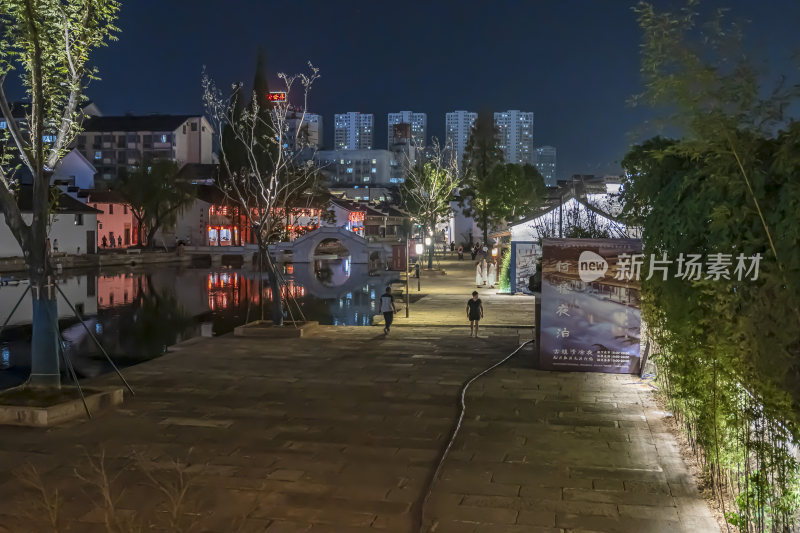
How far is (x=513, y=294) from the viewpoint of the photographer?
30641 mm

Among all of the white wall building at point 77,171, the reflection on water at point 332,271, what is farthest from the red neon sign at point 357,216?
the white wall building at point 77,171

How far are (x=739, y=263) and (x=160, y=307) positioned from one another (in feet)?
92.5

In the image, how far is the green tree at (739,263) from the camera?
190 inches

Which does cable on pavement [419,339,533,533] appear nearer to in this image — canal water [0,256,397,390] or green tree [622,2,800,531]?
green tree [622,2,800,531]

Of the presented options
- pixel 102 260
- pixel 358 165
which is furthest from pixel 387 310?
pixel 358 165

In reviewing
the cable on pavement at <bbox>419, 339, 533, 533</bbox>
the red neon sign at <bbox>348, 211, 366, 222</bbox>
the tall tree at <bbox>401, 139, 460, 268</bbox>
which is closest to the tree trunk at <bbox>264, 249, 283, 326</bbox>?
the cable on pavement at <bbox>419, 339, 533, 533</bbox>

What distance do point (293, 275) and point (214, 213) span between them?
33.4 m

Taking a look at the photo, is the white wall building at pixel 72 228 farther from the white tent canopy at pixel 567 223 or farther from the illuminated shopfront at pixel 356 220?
the white tent canopy at pixel 567 223

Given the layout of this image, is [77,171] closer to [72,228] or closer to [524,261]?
[72,228]

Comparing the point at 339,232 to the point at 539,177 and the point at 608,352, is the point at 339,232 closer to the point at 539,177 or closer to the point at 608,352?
the point at 539,177

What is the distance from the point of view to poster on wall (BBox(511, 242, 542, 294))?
28.9 m

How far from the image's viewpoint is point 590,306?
1372cm

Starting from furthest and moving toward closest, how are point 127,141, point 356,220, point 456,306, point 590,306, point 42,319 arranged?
point 127,141, point 356,220, point 456,306, point 590,306, point 42,319

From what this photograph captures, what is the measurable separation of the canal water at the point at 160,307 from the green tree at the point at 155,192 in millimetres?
11107
